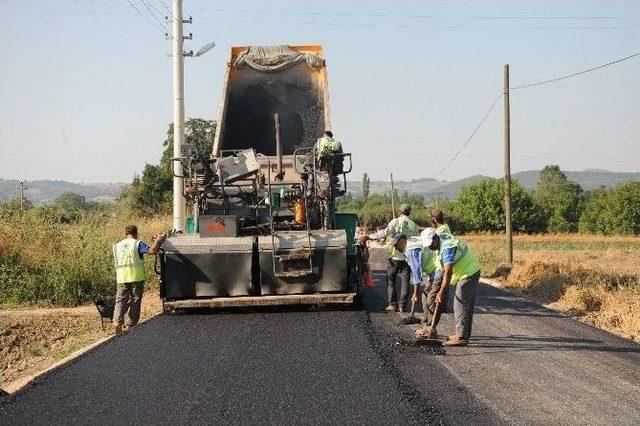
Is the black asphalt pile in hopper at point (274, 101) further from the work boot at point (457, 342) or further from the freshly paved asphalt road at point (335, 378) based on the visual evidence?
the work boot at point (457, 342)

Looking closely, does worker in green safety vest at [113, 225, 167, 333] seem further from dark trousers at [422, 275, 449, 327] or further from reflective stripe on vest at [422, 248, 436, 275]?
dark trousers at [422, 275, 449, 327]

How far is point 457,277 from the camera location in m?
8.02

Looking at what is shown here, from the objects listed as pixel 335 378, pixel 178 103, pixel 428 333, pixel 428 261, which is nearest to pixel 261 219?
pixel 428 261

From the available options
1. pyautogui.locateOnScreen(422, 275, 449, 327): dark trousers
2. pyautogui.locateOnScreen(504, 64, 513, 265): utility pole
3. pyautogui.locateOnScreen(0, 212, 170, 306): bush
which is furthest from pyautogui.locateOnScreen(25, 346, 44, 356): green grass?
pyautogui.locateOnScreen(504, 64, 513, 265): utility pole

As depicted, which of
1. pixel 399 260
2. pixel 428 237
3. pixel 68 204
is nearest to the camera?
pixel 428 237

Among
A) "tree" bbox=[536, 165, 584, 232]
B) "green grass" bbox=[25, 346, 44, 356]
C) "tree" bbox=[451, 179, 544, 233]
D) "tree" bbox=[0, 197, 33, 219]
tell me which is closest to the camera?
"green grass" bbox=[25, 346, 44, 356]

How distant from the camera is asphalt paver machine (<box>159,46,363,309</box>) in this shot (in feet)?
34.2

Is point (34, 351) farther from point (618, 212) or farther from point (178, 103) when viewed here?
point (618, 212)

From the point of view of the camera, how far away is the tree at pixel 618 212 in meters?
77.4

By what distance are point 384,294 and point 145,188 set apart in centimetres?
2231

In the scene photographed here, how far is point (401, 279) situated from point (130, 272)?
3.50 meters

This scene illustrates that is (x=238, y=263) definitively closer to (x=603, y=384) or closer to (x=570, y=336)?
(x=570, y=336)

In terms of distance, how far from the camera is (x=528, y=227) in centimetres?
7831

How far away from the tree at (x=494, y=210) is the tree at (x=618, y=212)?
623 cm
